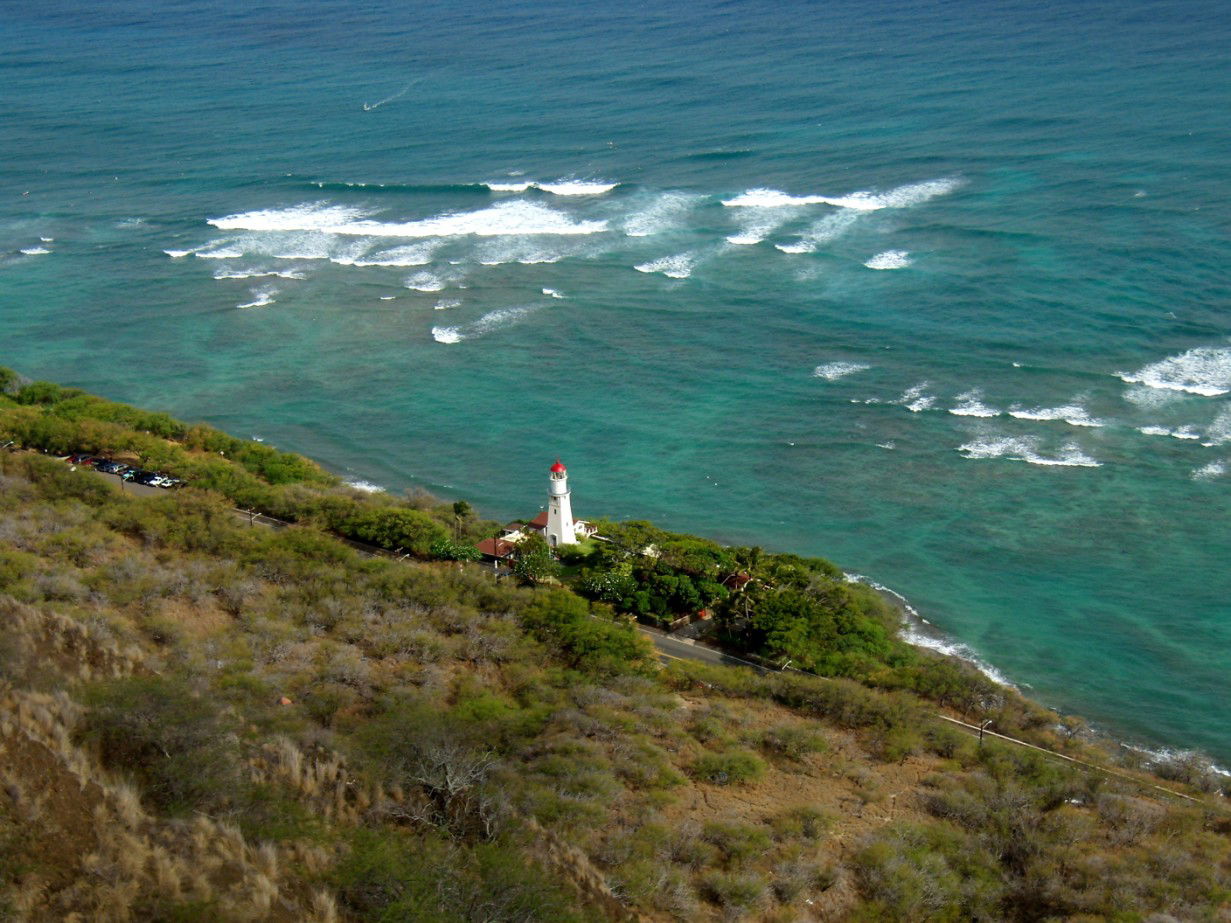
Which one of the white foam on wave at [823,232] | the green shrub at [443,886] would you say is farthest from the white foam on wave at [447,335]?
the green shrub at [443,886]

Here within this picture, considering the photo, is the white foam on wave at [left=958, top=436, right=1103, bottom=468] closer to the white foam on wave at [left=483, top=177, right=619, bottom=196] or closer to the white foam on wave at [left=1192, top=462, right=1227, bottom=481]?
the white foam on wave at [left=1192, top=462, right=1227, bottom=481]

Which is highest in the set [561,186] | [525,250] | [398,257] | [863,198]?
[561,186]

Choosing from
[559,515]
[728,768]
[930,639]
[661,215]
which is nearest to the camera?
[728,768]

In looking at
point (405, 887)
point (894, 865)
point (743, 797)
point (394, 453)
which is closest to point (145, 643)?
point (405, 887)

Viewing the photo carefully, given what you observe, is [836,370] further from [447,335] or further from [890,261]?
[447,335]

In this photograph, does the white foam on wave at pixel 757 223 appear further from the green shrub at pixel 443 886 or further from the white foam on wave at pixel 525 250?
the green shrub at pixel 443 886

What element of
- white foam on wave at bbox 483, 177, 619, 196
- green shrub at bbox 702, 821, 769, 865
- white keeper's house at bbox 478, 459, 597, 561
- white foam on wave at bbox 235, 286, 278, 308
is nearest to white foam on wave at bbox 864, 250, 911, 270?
white foam on wave at bbox 483, 177, 619, 196

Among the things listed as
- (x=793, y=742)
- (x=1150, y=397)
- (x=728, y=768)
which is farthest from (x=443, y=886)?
(x=1150, y=397)
